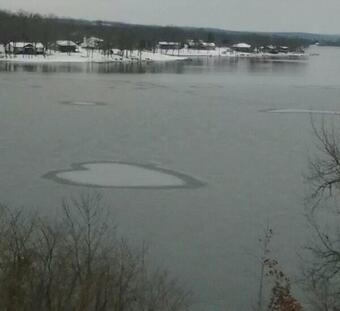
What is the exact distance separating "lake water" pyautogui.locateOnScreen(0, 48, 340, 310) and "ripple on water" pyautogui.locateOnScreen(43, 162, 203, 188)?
0.05 meters

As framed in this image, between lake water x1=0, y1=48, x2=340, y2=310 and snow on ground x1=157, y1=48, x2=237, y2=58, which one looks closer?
lake water x1=0, y1=48, x2=340, y2=310

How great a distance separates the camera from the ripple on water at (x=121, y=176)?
11180 millimetres

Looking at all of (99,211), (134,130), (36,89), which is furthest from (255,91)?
(99,211)

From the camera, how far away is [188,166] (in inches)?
506

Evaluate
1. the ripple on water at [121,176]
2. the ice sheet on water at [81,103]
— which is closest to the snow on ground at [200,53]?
the ice sheet on water at [81,103]

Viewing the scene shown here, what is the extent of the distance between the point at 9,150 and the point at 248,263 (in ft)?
25.1

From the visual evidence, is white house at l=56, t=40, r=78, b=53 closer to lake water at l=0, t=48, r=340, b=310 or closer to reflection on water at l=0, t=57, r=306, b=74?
reflection on water at l=0, t=57, r=306, b=74

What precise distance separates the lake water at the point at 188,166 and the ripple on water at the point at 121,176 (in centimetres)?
5

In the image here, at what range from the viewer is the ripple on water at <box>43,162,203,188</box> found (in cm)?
1118

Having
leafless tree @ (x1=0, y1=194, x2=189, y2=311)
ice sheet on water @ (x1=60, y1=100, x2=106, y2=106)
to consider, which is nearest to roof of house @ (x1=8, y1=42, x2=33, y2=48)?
ice sheet on water @ (x1=60, y1=100, x2=106, y2=106)

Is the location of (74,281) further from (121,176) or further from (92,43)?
(92,43)

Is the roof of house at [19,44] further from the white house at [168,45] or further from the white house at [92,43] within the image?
the white house at [168,45]

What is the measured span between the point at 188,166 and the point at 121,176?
1626 mm

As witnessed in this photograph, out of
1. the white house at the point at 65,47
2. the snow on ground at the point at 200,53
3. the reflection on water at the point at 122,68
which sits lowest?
the reflection on water at the point at 122,68
